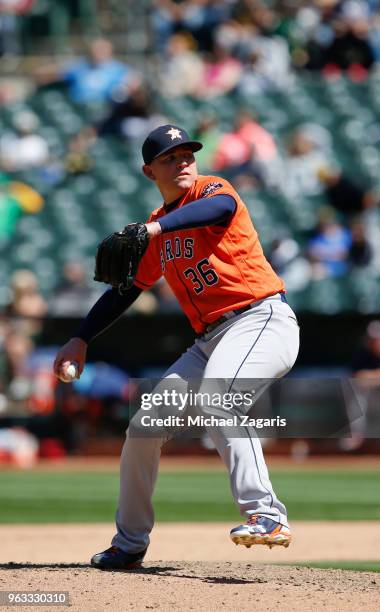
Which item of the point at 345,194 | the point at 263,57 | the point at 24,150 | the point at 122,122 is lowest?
the point at 345,194

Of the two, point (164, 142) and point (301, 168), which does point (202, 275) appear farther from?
point (301, 168)

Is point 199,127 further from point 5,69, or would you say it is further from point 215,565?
point 215,565

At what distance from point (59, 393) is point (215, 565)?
6268mm

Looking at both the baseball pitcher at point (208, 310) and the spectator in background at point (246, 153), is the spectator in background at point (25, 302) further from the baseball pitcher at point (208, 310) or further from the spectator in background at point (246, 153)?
the baseball pitcher at point (208, 310)

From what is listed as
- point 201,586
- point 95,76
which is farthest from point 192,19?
point 201,586

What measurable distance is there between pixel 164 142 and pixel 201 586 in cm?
167

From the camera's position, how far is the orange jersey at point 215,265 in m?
4.57

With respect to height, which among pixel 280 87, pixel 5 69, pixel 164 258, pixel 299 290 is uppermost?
pixel 5 69

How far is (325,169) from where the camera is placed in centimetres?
1333

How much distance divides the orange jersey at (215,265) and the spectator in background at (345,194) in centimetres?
832

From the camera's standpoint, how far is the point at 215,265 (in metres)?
4.55

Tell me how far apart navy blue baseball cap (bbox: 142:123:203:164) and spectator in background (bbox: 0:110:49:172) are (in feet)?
32.3

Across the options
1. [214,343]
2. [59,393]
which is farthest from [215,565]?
[59,393]

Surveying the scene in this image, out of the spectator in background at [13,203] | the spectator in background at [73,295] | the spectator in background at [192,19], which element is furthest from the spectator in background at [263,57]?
the spectator in background at [73,295]
